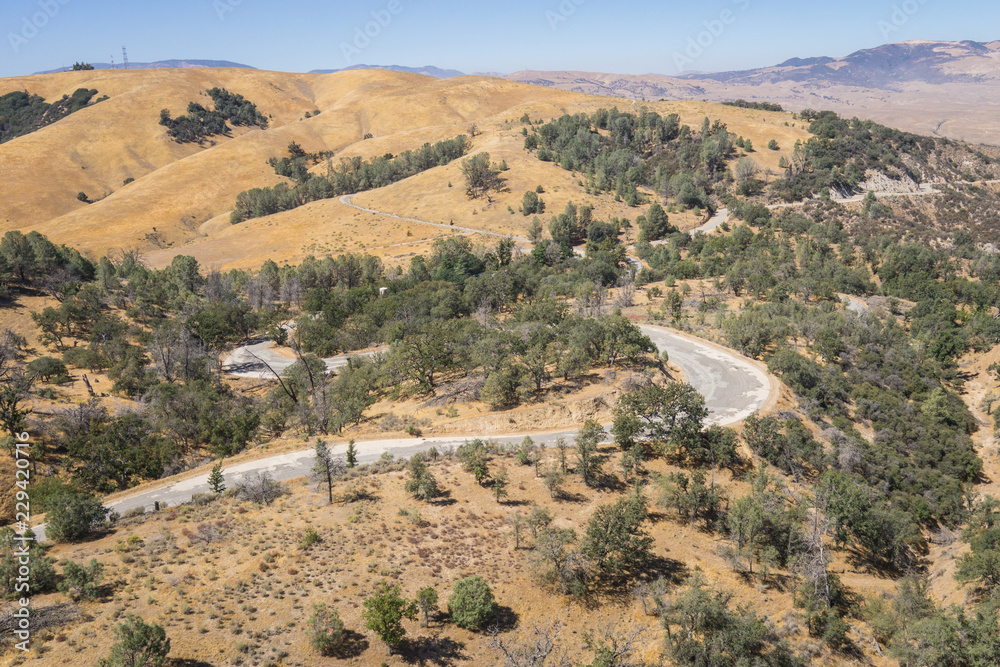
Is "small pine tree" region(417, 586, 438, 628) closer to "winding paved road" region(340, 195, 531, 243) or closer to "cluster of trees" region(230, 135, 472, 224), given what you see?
"winding paved road" region(340, 195, 531, 243)

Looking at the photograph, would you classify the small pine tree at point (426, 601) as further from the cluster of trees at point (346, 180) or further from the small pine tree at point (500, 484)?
the cluster of trees at point (346, 180)

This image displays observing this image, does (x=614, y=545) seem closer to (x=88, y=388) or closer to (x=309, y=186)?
(x=88, y=388)

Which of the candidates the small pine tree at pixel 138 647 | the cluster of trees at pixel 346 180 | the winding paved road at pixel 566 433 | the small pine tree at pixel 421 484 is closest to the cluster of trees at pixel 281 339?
the winding paved road at pixel 566 433

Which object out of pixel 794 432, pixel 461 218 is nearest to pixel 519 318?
pixel 794 432

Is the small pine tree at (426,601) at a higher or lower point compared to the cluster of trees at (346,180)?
lower

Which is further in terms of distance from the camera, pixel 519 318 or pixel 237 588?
pixel 519 318

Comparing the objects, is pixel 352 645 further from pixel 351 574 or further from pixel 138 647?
pixel 138 647

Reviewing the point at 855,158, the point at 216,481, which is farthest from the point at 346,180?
the point at 216,481
